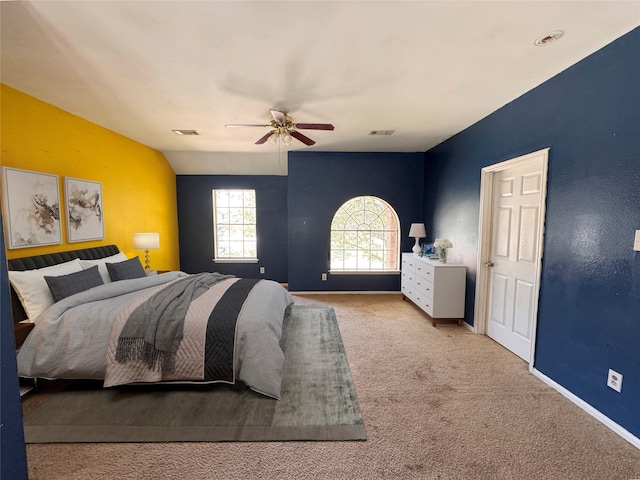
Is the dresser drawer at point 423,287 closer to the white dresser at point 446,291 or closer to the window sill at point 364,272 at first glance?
the white dresser at point 446,291

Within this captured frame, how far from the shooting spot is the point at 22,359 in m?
2.21

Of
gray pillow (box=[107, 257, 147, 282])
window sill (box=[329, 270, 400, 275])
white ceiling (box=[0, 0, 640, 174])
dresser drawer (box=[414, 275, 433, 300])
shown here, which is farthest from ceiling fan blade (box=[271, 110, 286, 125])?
window sill (box=[329, 270, 400, 275])

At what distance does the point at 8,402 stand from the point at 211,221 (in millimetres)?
5021

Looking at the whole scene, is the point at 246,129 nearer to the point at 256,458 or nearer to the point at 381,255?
the point at 381,255

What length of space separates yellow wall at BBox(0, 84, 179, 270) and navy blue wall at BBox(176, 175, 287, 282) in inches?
8.2

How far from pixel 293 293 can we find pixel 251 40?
411 centimetres

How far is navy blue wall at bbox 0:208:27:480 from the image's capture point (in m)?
1.09

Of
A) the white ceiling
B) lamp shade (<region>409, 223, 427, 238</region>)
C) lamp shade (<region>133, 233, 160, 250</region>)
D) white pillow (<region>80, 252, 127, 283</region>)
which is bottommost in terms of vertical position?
white pillow (<region>80, 252, 127, 283</region>)

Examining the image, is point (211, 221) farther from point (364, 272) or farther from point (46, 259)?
point (364, 272)

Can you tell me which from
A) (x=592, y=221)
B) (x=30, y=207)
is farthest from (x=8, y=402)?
(x=592, y=221)

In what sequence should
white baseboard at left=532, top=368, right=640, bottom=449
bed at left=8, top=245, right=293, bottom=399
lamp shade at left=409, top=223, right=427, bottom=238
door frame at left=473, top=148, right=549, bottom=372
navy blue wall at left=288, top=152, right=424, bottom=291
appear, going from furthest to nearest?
navy blue wall at left=288, top=152, right=424, bottom=291 → lamp shade at left=409, top=223, right=427, bottom=238 → door frame at left=473, top=148, right=549, bottom=372 → bed at left=8, top=245, right=293, bottom=399 → white baseboard at left=532, top=368, right=640, bottom=449

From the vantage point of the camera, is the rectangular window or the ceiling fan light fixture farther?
the rectangular window

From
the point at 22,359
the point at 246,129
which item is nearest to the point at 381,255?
the point at 246,129

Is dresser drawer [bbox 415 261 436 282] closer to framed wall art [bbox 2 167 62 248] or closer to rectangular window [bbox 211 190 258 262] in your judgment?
rectangular window [bbox 211 190 258 262]
